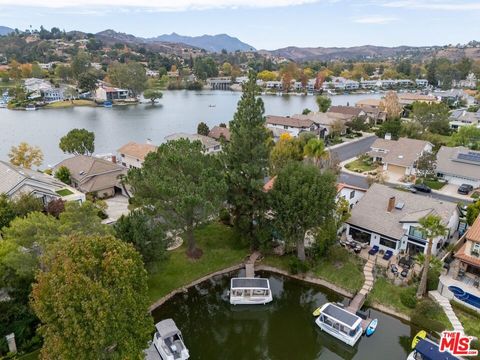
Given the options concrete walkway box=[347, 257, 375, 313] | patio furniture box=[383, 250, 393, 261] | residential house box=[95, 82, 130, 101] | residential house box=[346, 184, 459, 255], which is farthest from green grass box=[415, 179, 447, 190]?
residential house box=[95, 82, 130, 101]

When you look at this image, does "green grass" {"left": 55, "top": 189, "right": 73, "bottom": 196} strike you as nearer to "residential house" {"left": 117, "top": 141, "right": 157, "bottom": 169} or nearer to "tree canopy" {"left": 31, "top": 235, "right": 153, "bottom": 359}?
"residential house" {"left": 117, "top": 141, "right": 157, "bottom": 169}

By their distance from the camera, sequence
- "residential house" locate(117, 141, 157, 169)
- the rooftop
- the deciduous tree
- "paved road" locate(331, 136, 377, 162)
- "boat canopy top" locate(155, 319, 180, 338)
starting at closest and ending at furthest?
"boat canopy top" locate(155, 319, 180, 338), the rooftop, the deciduous tree, "residential house" locate(117, 141, 157, 169), "paved road" locate(331, 136, 377, 162)

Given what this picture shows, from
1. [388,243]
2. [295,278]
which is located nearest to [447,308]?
[388,243]

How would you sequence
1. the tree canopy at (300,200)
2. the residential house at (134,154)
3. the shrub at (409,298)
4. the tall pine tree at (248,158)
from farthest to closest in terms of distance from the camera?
the residential house at (134,154), the tall pine tree at (248,158), the tree canopy at (300,200), the shrub at (409,298)

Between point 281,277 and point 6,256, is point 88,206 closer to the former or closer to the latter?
point 6,256

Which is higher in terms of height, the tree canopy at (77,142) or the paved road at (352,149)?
the tree canopy at (77,142)

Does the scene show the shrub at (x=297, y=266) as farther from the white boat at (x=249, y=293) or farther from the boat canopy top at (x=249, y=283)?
the white boat at (x=249, y=293)

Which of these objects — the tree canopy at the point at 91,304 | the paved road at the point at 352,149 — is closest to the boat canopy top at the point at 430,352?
the tree canopy at the point at 91,304

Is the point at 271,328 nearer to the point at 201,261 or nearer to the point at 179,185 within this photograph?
the point at 201,261
